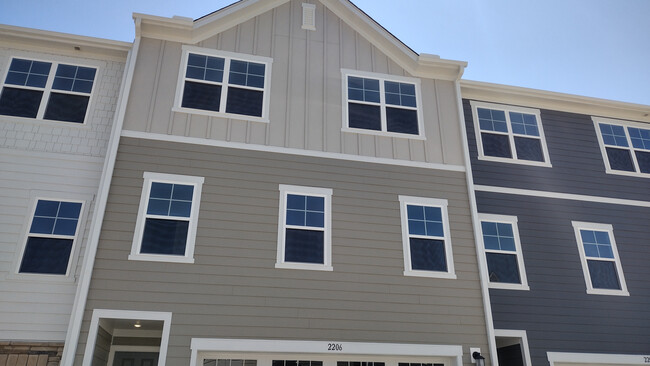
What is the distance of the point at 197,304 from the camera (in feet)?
28.0

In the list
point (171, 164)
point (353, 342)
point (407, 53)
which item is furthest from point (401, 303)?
point (407, 53)

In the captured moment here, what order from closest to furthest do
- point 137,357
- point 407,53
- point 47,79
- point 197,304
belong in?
point 197,304 < point 137,357 < point 47,79 < point 407,53

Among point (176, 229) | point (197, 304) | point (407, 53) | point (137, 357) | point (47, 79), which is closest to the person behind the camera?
point (197, 304)

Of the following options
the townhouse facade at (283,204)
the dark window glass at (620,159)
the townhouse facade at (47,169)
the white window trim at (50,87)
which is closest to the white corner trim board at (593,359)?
the townhouse facade at (283,204)

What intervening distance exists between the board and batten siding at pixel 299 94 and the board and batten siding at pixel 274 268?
1.55ft

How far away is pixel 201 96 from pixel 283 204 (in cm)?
297

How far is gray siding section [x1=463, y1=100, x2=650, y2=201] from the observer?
1176cm

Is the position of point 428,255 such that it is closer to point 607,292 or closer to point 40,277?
point 607,292

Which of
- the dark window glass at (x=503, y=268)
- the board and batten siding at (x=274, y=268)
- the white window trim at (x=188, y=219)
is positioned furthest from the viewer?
the dark window glass at (x=503, y=268)

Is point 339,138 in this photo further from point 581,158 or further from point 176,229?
Result: point 581,158

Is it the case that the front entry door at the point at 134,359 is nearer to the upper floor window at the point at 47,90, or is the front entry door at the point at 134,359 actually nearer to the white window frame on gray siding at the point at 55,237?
the white window frame on gray siding at the point at 55,237

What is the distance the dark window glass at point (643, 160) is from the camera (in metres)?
12.9

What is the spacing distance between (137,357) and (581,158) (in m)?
11.4

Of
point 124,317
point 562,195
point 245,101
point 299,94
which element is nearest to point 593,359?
point 562,195
